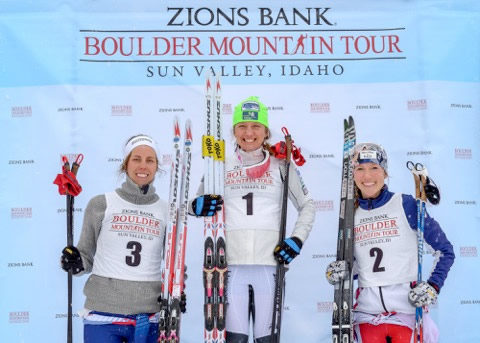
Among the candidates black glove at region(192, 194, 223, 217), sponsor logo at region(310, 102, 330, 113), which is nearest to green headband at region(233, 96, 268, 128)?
black glove at region(192, 194, 223, 217)

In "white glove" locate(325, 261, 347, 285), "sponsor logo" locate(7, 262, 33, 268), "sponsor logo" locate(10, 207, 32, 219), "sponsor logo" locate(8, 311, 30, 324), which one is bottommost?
"sponsor logo" locate(8, 311, 30, 324)

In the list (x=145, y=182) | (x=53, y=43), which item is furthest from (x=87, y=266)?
(x=53, y=43)

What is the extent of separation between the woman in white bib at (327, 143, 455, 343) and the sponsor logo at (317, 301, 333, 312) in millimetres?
1187

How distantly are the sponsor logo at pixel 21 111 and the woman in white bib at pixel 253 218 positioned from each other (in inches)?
70.7

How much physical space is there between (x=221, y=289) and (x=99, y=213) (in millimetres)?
855

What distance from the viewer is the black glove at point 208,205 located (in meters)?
3.73

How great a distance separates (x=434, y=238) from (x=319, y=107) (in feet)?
5.89

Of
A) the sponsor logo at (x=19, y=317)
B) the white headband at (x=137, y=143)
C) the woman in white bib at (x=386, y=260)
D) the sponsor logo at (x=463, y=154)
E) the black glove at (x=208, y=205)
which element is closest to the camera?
the woman in white bib at (x=386, y=260)

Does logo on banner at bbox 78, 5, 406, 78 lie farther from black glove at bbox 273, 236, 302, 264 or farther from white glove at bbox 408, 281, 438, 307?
white glove at bbox 408, 281, 438, 307

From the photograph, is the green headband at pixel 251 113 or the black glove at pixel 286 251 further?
the green headband at pixel 251 113

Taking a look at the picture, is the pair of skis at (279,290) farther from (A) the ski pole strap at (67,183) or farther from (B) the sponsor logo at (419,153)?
(B) the sponsor logo at (419,153)

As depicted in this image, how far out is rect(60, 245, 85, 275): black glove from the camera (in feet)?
11.8

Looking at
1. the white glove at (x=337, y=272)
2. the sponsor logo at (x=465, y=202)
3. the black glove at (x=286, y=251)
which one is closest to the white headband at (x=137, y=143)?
the black glove at (x=286, y=251)

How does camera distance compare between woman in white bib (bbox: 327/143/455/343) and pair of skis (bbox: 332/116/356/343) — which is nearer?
woman in white bib (bbox: 327/143/455/343)
